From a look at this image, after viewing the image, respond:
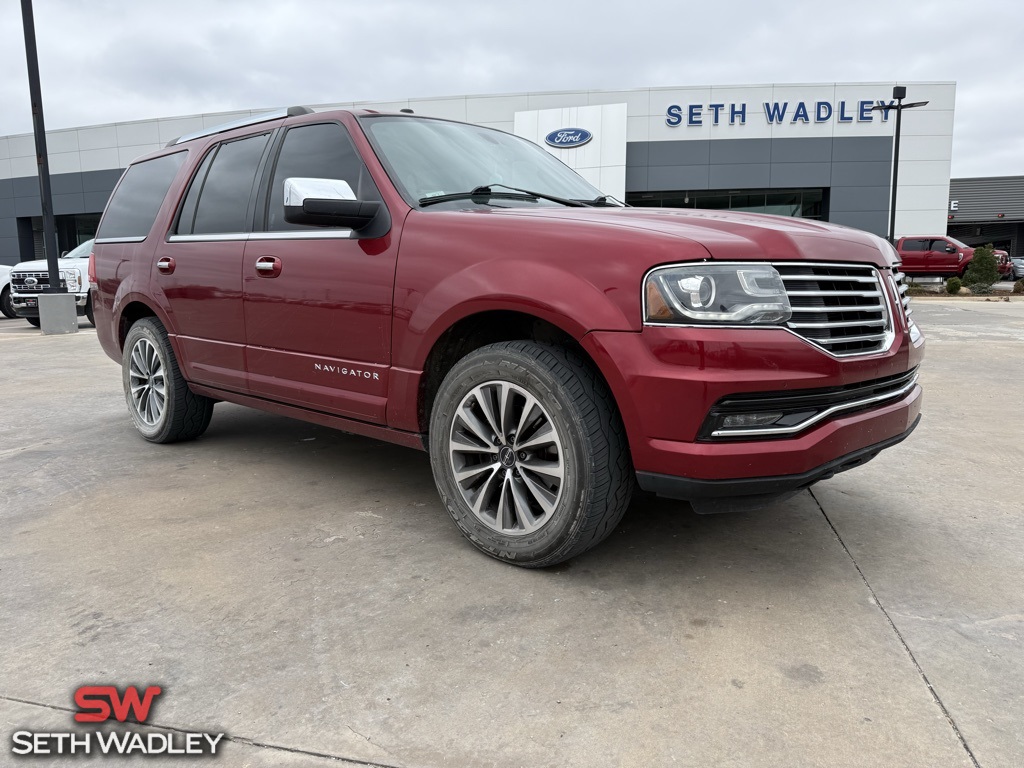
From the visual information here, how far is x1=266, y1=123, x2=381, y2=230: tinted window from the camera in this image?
325 centimetres

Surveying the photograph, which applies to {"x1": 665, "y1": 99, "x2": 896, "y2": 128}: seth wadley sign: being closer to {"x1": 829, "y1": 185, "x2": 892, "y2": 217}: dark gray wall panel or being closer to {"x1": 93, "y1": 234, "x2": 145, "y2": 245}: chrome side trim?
{"x1": 829, "y1": 185, "x2": 892, "y2": 217}: dark gray wall panel

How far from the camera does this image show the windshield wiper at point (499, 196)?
309 cm

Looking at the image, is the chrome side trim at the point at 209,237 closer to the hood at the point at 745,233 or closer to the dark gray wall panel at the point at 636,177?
the hood at the point at 745,233

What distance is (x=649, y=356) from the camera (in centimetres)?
228

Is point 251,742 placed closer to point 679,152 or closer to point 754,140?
point 679,152

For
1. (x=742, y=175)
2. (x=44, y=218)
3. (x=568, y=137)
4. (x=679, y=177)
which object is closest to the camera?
(x=44, y=218)

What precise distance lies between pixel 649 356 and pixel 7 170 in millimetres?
41425

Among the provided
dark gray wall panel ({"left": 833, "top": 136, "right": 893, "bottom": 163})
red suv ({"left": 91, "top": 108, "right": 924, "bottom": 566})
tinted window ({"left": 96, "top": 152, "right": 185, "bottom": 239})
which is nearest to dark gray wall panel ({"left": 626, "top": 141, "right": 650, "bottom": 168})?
dark gray wall panel ({"left": 833, "top": 136, "right": 893, "bottom": 163})

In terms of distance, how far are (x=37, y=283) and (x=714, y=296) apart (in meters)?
14.5

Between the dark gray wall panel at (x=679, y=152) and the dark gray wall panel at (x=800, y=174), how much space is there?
256 cm

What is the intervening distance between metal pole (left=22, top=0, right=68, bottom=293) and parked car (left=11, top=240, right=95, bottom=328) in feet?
0.88

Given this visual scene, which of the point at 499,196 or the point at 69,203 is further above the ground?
the point at 69,203

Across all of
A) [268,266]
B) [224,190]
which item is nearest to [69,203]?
[224,190]

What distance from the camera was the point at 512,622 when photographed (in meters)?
2.32
